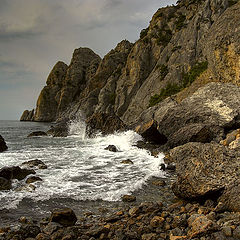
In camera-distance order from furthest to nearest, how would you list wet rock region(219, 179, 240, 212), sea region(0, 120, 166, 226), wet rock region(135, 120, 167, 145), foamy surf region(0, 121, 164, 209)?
1. wet rock region(135, 120, 167, 145)
2. foamy surf region(0, 121, 164, 209)
3. sea region(0, 120, 166, 226)
4. wet rock region(219, 179, 240, 212)

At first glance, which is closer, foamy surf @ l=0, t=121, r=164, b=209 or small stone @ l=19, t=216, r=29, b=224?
small stone @ l=19, t=216, r=29, b=224

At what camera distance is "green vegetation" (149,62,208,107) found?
43.4 meters

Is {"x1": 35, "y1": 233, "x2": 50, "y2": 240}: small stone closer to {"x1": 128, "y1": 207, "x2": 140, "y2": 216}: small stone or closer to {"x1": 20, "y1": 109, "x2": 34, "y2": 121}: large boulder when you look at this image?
{"x1": 128, "y1": 207, "x2": 140, "y2": 216}: small stone

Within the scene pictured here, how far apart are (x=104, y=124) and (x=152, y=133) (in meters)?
14.3

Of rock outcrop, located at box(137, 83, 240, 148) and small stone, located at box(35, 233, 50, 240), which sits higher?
rock outcrop, located at box(137, 83, 240, 148)

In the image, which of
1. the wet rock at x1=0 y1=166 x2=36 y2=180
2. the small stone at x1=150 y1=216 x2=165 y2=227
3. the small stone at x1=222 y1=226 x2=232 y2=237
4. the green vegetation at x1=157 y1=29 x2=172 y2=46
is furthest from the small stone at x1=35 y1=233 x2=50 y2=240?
the green vegetation at x1=157 y1=29 x2=172 y2=46

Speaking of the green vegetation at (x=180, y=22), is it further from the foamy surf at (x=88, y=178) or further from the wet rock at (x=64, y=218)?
the wet rock at (x=64, y=218)

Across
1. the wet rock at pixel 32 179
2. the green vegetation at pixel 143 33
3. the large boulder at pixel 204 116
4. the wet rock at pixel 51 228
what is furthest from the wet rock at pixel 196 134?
the green vegetation at pixel 143 33

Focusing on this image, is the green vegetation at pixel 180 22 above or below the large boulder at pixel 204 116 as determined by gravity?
above

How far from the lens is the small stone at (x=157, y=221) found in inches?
283

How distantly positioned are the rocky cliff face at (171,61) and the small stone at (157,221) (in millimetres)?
20473

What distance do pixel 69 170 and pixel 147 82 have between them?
143ft

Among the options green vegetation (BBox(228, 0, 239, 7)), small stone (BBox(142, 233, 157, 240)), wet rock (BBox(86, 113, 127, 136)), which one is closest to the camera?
small stone (BBox(142, 233, 157, 240))

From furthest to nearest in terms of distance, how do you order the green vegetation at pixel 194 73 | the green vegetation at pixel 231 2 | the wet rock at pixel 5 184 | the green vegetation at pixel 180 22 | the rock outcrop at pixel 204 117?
the green vegetation at pixel 180 22 < the green vegetation at pixel 231 2 < the green vegetation at pixel 194 73 < the rock outcrop at pixel 204 117 < the wet rock at pixel 5 184
